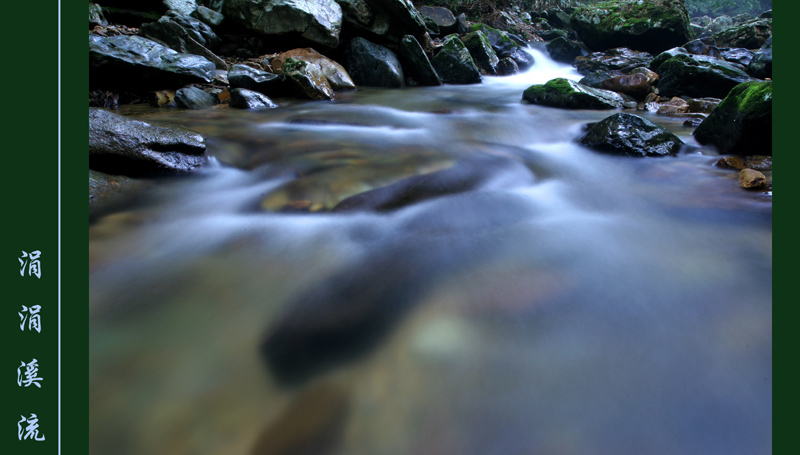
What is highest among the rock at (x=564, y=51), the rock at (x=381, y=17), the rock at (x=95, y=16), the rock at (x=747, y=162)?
the rock at (x=564, y=51)

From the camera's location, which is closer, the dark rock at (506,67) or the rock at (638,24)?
the dark rock at (506,67)

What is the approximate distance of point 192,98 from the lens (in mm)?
5828

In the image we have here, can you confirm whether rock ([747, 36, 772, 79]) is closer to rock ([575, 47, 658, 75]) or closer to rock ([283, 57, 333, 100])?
rock ([575, 47, 658, 75])

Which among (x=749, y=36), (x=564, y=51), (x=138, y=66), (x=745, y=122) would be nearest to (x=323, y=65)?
(x=138, y=66)

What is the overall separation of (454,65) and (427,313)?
8555 mm

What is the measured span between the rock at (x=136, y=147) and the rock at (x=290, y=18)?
206 inches

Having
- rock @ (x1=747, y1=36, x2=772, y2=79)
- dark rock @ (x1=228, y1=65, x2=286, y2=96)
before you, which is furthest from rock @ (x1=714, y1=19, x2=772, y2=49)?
dark rock @ (x1=228, y1=65, x2=286, y2=96)

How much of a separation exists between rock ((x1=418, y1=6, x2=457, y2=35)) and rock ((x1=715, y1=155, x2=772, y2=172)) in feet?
32.7

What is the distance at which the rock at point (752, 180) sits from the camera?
315cm

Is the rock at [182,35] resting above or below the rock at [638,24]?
below

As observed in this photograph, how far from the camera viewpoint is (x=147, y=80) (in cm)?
589

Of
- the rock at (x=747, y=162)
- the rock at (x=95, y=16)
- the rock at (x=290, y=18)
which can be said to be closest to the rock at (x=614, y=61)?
the rock at (x=290, y=18)

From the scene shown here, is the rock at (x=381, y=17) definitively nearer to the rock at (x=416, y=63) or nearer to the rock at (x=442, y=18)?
the rock at (x=416, y=63)

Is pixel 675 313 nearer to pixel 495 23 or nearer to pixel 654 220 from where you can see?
pixel 654 220
